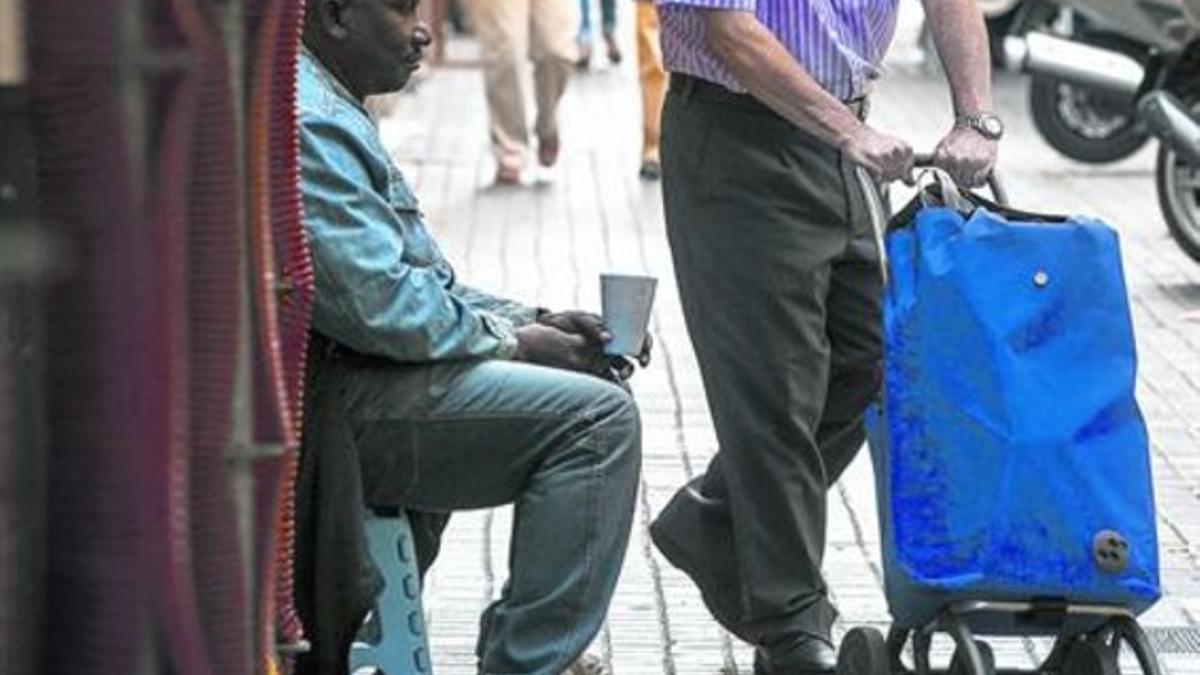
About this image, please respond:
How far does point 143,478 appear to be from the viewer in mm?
2557

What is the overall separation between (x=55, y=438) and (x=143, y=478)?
0.09 m

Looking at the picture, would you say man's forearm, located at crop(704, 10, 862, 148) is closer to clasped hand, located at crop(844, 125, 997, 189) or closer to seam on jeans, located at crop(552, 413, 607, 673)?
clasped hand, located at crop(844, 125, 997, 189)

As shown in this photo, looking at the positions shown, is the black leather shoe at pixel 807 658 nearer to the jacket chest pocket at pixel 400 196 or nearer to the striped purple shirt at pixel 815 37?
the striped purple shirt at pixel 815 37

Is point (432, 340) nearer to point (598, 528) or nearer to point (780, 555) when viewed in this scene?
point (598, 528)

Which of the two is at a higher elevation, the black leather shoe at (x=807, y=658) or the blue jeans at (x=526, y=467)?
the blue jeans at (x=526, y=467)

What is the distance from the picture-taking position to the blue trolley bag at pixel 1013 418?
15.9ft

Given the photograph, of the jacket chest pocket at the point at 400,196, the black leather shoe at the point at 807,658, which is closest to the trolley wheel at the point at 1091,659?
the black leather shoe at the point at 807,658

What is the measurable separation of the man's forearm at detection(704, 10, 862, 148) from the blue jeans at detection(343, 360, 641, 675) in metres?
0.66

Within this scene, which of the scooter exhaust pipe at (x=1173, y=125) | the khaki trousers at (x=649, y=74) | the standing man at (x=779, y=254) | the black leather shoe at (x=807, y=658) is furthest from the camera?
the khaki trousers at (x=649, y=74)

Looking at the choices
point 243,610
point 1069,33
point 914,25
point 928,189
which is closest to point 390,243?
point 928,189

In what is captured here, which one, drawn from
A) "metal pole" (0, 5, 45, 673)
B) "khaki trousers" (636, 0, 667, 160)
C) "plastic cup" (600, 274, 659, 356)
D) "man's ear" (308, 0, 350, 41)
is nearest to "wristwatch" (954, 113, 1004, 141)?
"plastic cup" (600, 274, 659, 356)

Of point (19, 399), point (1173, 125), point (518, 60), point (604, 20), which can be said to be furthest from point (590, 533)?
point (604, 20)

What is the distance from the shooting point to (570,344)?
207 inches

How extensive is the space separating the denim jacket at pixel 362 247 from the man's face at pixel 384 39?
6 centimetres
